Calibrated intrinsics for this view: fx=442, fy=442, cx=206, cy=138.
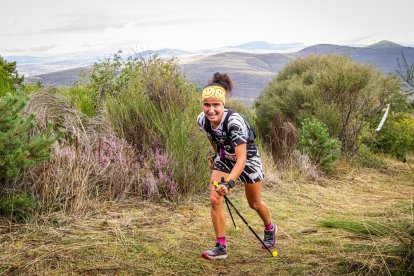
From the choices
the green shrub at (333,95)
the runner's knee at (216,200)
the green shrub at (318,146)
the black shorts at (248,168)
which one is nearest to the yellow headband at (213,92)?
the black shorts at (248,168)

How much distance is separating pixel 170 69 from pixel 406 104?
14.3 metres

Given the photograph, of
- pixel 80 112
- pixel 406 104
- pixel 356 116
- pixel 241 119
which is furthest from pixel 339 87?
pixel 241 119

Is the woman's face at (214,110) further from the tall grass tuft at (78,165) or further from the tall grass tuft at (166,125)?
the tall grass tuft at (166,125)

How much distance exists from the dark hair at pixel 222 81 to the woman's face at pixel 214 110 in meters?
0.24

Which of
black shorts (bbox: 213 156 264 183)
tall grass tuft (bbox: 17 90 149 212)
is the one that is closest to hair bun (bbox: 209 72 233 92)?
black shorts (bbox: 213 156 264 183)

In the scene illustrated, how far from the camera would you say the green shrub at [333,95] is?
13.8 metres

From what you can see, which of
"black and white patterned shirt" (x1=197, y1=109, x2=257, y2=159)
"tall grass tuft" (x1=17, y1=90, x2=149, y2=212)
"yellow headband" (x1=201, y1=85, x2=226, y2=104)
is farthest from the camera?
"tall grass tuft" (x1=17, y1=90, x2=149, y2=212)

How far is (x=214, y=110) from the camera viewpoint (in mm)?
4375

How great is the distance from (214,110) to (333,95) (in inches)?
454

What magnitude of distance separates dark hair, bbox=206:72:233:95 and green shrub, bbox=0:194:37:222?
7.75 feet

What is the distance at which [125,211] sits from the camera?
5.77m

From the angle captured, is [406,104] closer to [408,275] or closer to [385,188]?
[385,188]

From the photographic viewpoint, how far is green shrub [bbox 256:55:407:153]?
1379cm

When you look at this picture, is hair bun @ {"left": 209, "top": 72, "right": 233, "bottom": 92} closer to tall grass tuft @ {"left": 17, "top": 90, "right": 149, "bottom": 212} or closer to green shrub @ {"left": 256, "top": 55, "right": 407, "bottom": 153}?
tall grass tuft @ {"left": 17, "top": 90, "right": 149, "bottom": 212}
